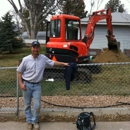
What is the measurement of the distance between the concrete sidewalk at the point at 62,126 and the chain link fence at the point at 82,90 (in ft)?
1.73

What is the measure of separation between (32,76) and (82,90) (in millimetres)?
3464

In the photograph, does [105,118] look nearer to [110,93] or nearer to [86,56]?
[110,93]

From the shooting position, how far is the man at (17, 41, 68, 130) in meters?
3.90

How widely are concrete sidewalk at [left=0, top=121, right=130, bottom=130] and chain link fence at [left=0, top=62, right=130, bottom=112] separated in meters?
0.53

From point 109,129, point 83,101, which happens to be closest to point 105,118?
point 109,129

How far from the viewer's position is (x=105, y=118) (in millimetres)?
Result: 4473

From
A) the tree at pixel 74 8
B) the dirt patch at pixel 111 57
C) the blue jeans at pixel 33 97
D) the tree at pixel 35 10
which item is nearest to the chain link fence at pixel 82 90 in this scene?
the blue jeans at pixel 33 97

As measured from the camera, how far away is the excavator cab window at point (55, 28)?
884 centimetres

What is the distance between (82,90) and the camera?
23.5 ft

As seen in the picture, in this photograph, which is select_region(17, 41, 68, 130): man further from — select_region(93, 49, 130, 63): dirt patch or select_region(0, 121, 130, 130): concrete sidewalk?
select_region(93, 49, 130, 63): dirt patch

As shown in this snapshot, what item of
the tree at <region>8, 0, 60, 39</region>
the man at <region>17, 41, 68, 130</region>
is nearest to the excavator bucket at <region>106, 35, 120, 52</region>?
the man at <region>17, 41, 68, 130</region>

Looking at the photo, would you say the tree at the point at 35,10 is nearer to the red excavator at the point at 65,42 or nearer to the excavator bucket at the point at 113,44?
the excavator bucket at the point at 113,44

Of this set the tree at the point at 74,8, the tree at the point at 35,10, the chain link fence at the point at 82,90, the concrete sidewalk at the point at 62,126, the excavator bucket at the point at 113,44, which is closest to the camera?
the concrete sidewalk at the point at 62,126

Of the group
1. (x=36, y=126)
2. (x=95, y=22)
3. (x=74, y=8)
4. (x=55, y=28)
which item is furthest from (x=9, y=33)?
(x=74, y=8)
